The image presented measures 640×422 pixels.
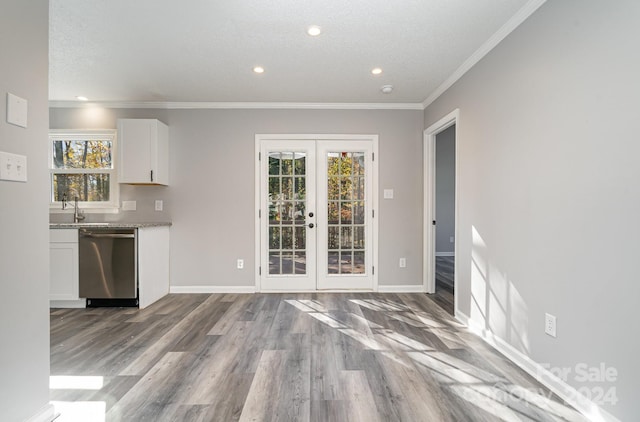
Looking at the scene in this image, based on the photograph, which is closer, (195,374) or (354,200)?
(195,374)

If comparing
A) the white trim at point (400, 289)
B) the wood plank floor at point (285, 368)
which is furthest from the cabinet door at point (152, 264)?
the white trim at point (400, 289)

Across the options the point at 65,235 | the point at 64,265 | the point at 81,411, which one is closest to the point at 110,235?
the point at 65,235

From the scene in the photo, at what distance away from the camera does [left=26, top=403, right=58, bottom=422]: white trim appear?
146 centimetres

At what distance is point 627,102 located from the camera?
1430 mm

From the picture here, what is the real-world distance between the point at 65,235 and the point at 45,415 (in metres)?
2.40

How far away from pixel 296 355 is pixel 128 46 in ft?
9.33

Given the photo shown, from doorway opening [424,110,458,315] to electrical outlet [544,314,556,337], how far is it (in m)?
1.19

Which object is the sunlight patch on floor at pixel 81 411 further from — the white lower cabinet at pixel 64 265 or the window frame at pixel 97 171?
the window frame at pixel 97 171

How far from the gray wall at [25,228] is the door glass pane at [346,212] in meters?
2.92

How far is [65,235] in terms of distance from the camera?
130 inches

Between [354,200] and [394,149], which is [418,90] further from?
[354,200]

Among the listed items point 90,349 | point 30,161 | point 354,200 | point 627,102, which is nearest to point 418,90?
point 354,200

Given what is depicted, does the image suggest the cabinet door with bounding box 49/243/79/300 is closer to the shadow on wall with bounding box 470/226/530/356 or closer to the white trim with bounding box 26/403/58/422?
the white trim with bounding box 26/403/58/422

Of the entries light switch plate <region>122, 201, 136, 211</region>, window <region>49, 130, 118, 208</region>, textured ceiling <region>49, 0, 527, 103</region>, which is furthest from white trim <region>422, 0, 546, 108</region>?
window <region>49, 130, 118, 208</region>
